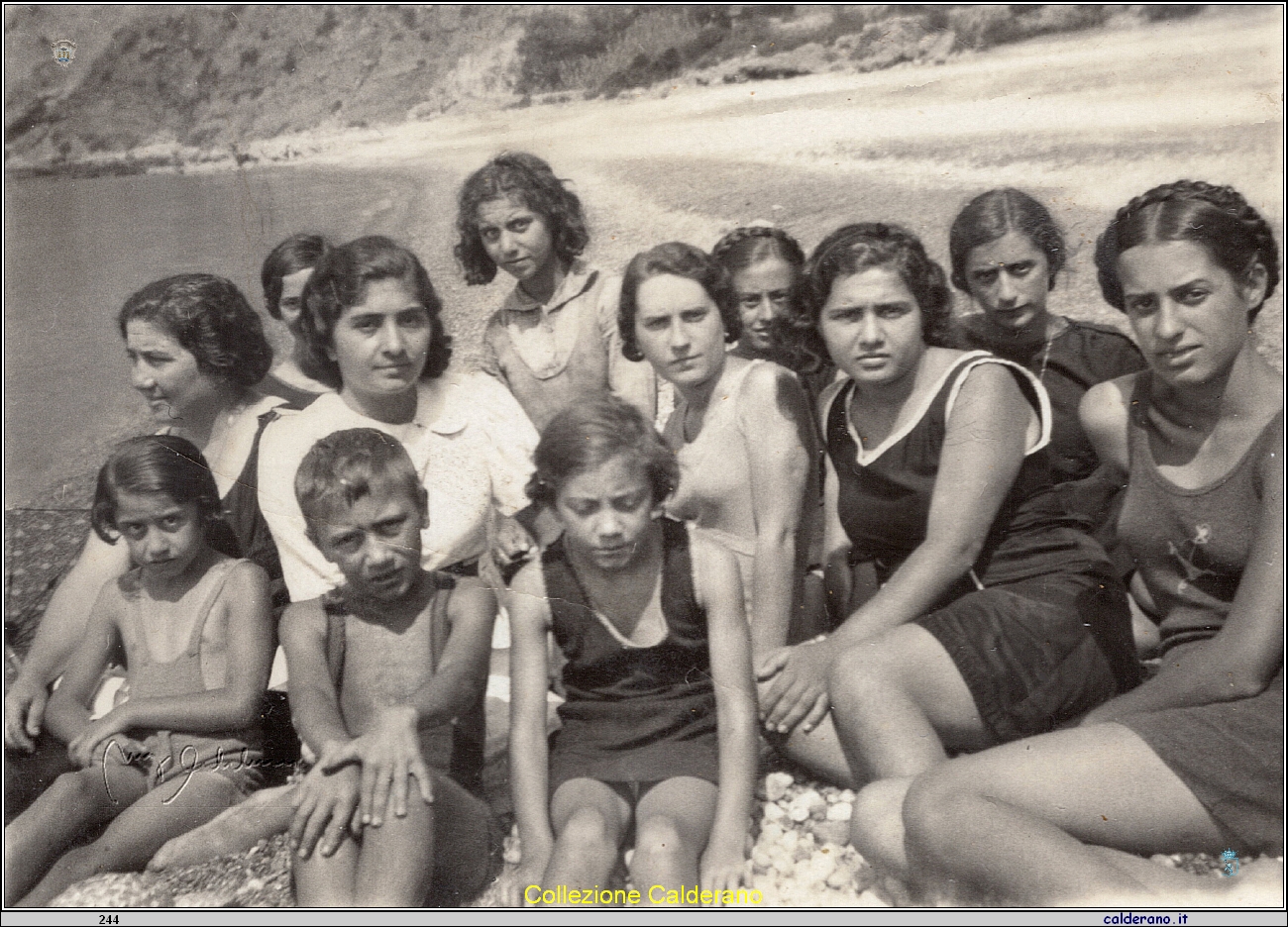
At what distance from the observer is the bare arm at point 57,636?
2.92 metres

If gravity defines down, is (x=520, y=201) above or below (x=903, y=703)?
above

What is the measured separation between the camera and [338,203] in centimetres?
294

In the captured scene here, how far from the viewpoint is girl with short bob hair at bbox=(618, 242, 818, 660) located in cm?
268

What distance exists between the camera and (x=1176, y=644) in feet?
8.39

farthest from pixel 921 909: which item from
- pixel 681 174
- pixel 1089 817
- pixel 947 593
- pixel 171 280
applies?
pixel 171 280

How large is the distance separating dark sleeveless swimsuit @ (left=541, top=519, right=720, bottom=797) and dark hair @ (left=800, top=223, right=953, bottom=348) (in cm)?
62

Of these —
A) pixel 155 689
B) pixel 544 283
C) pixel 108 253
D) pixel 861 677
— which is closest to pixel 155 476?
pixel 155 689

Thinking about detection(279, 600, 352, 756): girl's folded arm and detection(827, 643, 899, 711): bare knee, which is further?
detection(279, 600, 352, 756): girl's folded arm

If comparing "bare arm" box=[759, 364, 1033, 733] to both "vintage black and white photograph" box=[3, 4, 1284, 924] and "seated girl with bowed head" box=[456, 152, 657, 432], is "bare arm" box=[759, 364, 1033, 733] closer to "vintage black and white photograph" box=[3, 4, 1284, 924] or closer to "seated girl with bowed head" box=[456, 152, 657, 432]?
"vintage black and white photograph" box=[3, 4, 1284, 924]

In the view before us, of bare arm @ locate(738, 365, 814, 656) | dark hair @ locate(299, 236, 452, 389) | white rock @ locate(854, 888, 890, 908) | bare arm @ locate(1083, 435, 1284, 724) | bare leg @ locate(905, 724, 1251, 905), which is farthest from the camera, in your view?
dark hair @ locate(299, 236, 452, 389)

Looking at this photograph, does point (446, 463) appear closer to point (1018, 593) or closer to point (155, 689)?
point (155, 689)

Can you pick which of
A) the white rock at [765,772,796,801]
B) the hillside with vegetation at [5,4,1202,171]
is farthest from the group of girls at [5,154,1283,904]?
the hillside with vegetation at [5,4,1202,171]

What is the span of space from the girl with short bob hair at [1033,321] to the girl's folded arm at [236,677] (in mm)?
1732

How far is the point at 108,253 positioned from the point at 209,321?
1.15 feet
